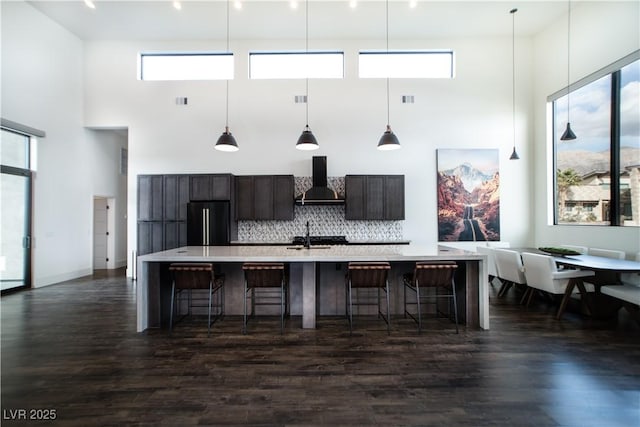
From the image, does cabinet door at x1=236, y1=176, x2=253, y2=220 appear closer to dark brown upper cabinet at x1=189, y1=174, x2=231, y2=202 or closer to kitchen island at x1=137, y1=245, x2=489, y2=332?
dark brown upper cabinet at x1=189, y1=174, x2=231, y2=202

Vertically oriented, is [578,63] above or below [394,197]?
above

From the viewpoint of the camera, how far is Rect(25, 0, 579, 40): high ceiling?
5.69 meters

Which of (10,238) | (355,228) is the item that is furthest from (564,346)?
(10,238)

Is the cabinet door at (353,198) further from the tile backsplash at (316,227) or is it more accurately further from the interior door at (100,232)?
the interior door at (100,232)

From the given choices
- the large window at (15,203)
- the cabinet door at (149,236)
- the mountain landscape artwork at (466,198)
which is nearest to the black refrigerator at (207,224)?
the cabinet door at (149,236)

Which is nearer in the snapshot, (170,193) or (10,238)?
(10,238)

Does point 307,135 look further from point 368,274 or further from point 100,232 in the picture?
point 100,232

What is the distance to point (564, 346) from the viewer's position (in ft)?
9.86

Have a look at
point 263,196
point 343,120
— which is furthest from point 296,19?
point 263,196

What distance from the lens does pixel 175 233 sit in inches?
247

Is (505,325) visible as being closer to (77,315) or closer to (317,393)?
(317,393)

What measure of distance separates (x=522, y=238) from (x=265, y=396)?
7115 millimetres

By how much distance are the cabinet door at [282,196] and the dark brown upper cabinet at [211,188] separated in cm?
105

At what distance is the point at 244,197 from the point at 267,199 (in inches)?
21.3
